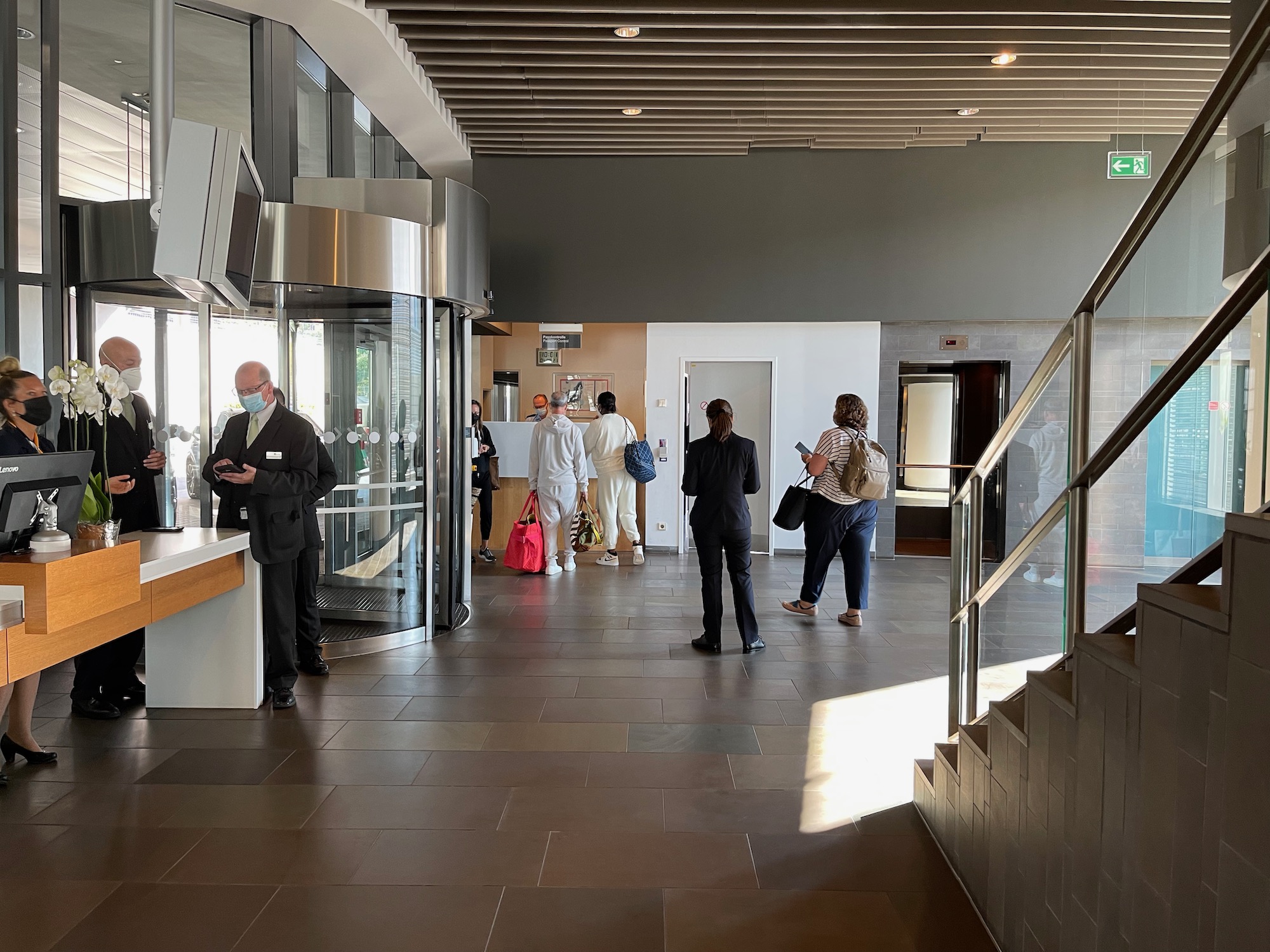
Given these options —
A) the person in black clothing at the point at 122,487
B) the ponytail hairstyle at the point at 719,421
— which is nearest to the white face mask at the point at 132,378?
the person in black clothing at the point at 122,487

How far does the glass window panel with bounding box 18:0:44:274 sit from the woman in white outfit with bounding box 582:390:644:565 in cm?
473

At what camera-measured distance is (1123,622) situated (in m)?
1.92

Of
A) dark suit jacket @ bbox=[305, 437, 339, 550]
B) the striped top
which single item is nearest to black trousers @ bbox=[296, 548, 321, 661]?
dark suit jacket @ bbox=[305, 437, 339, 550]

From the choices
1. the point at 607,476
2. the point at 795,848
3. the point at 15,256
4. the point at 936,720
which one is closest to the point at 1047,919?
the point at 795,848

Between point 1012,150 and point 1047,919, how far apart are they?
28.0ft

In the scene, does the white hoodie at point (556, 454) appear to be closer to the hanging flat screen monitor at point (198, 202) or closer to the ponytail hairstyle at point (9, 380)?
the hanging flat screen monitor at point (198, 202)

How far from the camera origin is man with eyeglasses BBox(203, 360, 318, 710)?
4.33 meters

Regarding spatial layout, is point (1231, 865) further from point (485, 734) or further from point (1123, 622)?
point (485, 734)

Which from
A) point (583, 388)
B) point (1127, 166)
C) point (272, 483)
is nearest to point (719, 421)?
point (272, 483)

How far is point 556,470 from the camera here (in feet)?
27.0

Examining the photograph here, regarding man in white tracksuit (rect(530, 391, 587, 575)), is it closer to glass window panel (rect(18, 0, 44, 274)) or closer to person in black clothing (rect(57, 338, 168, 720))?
person in black clothing (rect(57, 338, 168, 720))

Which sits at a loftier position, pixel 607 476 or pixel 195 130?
pixel 195 130

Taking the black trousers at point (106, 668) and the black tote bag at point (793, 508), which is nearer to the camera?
the black trousers at point (106, 668)

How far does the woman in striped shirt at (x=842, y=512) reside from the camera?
20.3 ft
